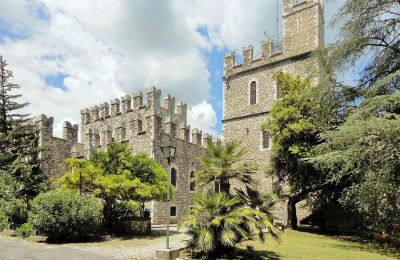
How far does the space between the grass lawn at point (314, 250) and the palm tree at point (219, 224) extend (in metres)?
0.93

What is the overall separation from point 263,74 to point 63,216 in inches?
685

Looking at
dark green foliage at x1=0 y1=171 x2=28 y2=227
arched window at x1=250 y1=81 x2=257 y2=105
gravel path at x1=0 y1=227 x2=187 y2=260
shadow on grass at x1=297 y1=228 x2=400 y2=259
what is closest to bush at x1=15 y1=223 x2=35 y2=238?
gravel path at x1=0 y1=227 x2=187 y2=260

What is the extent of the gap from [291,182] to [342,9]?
345 inches

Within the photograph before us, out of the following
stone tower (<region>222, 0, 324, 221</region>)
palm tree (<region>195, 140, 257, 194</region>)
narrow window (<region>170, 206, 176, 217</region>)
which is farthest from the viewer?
stone tower (<region>222, 0, 324, 221</region>)

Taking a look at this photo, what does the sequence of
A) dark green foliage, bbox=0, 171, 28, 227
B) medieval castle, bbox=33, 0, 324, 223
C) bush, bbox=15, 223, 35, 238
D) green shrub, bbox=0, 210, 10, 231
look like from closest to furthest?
1. bush, bbox=15, 223, 35, 238
2. green shrub, bbox=0, 210, 10, 231
3. dark green foliage, bbox=0, 171, 28, 227
4. medieval castle, bbox=33, 0, 324, 223

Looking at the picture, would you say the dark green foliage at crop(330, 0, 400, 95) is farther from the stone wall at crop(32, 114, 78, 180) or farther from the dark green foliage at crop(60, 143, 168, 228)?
the stone wall at crop(32, 114, 78, 180)

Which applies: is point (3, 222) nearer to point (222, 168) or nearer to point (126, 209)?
point (126, 209)

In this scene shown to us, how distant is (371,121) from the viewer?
451 inches

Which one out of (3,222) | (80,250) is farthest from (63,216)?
(3,222)

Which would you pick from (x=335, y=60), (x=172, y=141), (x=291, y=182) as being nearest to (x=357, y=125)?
(x=335, y=60)

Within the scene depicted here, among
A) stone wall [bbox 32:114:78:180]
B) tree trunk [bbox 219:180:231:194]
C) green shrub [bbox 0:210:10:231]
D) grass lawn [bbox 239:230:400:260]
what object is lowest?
grass lawn [bbox 239:230:400:260]

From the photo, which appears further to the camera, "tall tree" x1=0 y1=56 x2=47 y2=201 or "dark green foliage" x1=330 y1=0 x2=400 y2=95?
"tall tree" x1=0 y1=56 x2=47 y2=201

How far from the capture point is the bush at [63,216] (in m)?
12.3

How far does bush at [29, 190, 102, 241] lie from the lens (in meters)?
12.3
